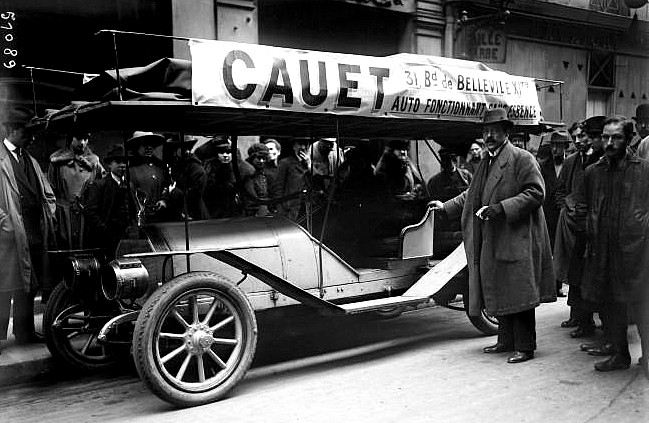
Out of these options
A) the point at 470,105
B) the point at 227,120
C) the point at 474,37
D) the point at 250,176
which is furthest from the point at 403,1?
the point at 227,120

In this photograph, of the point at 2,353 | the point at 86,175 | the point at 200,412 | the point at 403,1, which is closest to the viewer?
the point at 200,412

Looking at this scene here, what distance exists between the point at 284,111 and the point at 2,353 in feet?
11.0

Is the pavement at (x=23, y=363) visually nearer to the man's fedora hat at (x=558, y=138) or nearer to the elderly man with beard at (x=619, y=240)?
the elderly man with beard at (x=619, y=240)

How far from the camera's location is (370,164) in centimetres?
706

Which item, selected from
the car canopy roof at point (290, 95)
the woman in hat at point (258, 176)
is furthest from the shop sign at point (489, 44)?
the car canopy roof at point (290, 95)

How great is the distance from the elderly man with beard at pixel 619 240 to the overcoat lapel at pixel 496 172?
717 mm

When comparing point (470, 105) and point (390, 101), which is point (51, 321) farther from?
point (470, 105)

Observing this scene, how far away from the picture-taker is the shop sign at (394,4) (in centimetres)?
1252

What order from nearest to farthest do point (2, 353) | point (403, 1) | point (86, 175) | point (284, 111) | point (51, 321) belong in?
point (284, 111) < point (51, 321) < point (2, 353) < point (86, 175) < point (403, 1)

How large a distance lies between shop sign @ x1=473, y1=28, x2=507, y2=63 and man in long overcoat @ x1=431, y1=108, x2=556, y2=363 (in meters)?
8.47

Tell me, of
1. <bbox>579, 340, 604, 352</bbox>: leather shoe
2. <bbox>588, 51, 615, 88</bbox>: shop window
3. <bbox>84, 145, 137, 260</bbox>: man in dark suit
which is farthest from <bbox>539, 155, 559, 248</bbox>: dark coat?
<bbox>588, 51, 615, 88</bbox>: shop window

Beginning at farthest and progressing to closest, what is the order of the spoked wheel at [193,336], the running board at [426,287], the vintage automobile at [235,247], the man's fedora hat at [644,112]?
the man's fedora hat at [644,112]
the running board at [426,287]
the vintage automobile at [235,247]
the spoked wheel at [193,336]

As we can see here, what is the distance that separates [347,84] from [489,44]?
370 inches

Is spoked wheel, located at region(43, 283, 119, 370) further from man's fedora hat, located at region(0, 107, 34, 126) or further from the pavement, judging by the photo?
man's fedora hat, located at region(0, 107, 34, 126)
